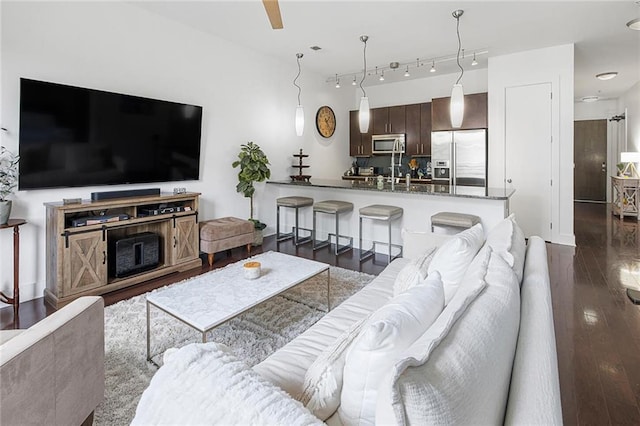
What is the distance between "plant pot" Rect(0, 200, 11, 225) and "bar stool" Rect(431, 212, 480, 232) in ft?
13.1

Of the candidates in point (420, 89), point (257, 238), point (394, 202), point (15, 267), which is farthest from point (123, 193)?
point (420, 89)

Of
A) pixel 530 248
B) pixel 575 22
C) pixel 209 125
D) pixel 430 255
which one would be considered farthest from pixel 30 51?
pixel 575 22

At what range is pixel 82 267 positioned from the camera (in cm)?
309

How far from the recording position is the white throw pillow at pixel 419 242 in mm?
2893

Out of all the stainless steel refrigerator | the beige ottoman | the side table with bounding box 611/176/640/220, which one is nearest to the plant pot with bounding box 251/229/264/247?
the beige ottoman

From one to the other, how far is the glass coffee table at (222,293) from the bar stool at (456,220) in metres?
1.72

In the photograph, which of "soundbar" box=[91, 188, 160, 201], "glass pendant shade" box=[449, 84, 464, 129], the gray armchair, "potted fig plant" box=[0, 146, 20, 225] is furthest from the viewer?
"glass pendant shade" box=[449, 84, 464, 129]

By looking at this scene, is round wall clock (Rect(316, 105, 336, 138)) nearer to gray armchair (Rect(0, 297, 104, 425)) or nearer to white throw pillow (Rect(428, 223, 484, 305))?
white throw pillow (Rect(428, 223, 484, 305))

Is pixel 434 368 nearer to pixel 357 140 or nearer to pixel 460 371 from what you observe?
pixel 460 371

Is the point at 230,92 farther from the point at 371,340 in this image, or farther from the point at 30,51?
the point at 371,340

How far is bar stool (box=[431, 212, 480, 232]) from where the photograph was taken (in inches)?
147

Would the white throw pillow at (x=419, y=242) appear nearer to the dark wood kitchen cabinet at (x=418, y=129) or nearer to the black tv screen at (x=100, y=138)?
the black tv screen at (x=100, y=138)

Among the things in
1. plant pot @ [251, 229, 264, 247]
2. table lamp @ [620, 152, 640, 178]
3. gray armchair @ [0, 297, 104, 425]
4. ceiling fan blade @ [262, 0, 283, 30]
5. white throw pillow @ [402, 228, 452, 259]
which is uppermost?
ceiling fan blade @ [262, 0, 283, 30]

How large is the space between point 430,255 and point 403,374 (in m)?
1.58
